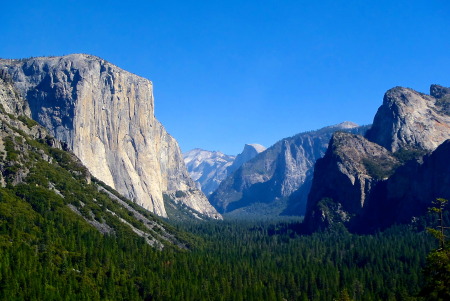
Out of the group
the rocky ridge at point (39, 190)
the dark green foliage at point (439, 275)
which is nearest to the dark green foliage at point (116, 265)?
the rocky ridge at point (39, 190)

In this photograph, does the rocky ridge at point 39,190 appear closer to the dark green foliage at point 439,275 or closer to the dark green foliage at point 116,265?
the dark green foliage at point 116,265

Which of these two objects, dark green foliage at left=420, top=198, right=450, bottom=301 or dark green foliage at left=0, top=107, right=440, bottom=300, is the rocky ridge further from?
dark green foliage at left=420, top=198, right=450, bottom=301

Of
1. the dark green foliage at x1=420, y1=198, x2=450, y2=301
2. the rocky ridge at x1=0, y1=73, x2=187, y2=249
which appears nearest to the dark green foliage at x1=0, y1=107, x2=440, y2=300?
the rocky ridge at x1=0, y1=73, x2=187, y2=249

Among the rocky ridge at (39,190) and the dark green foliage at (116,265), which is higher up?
the rocky ridge at (39,190)

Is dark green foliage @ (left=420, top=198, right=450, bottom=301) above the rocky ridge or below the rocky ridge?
below

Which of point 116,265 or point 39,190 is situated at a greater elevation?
point 39,190

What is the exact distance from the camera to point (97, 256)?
13600 cm

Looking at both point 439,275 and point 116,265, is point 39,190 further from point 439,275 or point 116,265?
point 439,275

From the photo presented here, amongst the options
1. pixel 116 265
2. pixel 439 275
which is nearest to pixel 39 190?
pixel 116 265

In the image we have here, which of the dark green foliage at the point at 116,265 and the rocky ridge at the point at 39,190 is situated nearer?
the dark green foliage at the point at 116,265

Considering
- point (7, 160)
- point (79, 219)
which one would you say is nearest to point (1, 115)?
point (7, 160)

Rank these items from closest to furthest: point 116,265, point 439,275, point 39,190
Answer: point 439,275, point 116,265, point 39,190

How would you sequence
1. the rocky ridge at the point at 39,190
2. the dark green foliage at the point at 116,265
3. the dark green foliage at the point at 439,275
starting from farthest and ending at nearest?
the rocky ridge at the point at 39,190, the dark green foliage at the point at 116,265, the dark green foliage at the point at 439,275

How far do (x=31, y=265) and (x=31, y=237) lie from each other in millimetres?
19289
